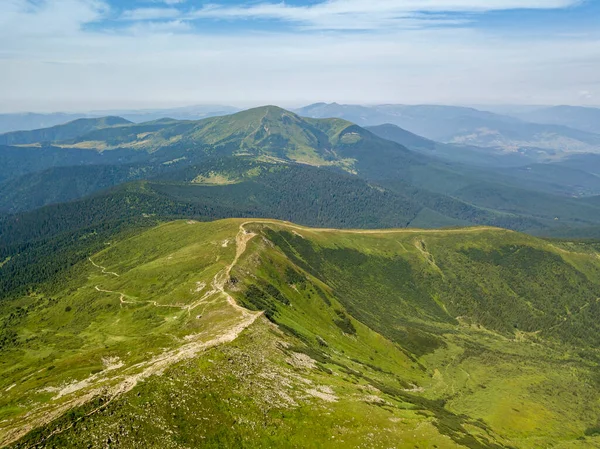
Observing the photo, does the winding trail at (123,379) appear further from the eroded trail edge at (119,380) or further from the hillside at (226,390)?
the hillside at (226,390)

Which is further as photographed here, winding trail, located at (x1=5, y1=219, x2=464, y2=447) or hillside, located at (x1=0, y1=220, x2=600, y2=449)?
hillside, located at (x1=0, y1=220, x2=600, y2=449)

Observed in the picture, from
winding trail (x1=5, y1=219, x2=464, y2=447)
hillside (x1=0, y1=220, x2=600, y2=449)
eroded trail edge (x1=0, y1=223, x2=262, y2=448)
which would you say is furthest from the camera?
hillside (x1=0, y1=220, x2=600, y2=449)

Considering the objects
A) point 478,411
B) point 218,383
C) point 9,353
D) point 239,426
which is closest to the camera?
point 239,426

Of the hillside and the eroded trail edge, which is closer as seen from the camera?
the eroded trail edge

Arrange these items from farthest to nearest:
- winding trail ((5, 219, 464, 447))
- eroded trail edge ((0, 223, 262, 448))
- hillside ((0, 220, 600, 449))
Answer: hillside ((0, 220, 600, 449)) < winding trail ((5, 219, 464, 447)) < eroded trail edge ((0, 223, 262, 448))

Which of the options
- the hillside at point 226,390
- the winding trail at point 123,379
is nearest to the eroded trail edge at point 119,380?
the winding trail at point 123,379

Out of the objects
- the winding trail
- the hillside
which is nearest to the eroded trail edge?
the winding trail

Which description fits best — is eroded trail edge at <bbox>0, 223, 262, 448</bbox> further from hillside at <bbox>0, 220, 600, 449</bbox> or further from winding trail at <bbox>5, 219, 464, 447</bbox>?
hillside at <bbox>0, 220, 600, 449</bbox>

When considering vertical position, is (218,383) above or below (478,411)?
above

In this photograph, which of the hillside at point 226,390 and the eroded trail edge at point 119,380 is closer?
the eroded trail edge at point 119,380

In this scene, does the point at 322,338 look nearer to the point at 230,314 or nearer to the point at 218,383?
the point at 230,314

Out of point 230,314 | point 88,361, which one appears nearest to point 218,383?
point 88,361
